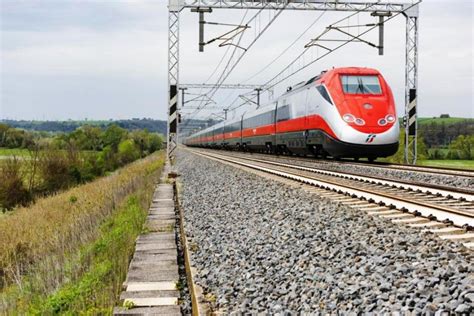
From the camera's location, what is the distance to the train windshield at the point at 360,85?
1909 centimetres

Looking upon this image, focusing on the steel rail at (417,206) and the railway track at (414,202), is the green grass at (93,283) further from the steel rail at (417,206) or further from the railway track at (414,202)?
the steel rail at (417,206)

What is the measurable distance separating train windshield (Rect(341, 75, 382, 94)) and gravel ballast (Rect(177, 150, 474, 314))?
11161mm

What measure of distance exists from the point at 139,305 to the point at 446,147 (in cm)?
6665

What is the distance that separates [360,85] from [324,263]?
49.9 ft

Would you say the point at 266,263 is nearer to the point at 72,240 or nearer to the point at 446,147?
the point at 72,240

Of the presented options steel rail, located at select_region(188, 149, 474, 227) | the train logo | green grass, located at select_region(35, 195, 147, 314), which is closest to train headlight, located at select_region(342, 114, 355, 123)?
the train logo

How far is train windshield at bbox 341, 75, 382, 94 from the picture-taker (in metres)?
19.1

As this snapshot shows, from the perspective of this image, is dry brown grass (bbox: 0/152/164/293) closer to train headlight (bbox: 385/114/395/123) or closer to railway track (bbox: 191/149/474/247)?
railway track (bbox: 191/149/474/247)

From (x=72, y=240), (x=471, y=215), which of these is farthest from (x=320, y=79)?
(x=471, y=215)

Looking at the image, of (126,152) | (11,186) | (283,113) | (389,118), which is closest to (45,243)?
(389,118)

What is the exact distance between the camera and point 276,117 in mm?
28938

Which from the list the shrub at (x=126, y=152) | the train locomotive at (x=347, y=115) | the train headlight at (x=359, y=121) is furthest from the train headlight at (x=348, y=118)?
the shrub at (x=126, y=152)

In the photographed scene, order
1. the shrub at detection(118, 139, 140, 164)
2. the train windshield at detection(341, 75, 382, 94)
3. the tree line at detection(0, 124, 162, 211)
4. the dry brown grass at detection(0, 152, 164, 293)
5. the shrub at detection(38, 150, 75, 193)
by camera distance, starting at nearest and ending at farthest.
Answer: the dry brown grass at detection(0, 152, 164, 293)
the train windshield at detection(341, 75, 382, 94)
the tree line at detection(0, 124, 162, 211)
the shrub at detection(38, 150, 75, 193)
the shrub at detection(118, 139, 140, 164)

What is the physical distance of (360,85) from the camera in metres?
19.3
